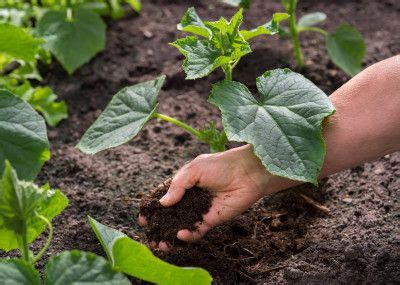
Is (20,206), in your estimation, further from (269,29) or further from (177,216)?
(269,29)

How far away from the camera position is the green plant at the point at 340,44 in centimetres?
319

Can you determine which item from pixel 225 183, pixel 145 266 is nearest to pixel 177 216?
pixel 225 183

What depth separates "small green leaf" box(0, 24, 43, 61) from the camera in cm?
252

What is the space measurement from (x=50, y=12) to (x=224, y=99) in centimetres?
152

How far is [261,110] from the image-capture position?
7.15ft

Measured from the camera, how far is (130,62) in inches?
137

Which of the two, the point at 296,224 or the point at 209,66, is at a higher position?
the point at 209,66

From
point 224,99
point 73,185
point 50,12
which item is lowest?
point 73,185

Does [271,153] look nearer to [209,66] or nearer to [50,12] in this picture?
[209,66]

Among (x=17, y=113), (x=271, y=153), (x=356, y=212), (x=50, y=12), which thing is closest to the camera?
(x=271, y=153)

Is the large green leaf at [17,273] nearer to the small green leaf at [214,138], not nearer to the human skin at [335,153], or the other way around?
the human skin at [335,153]

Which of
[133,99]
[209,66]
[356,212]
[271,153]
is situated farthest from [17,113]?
[356,212]

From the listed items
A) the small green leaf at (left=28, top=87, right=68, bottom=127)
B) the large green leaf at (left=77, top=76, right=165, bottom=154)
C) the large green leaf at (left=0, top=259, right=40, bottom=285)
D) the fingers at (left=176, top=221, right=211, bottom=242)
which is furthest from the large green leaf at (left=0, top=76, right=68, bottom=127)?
the large green leaf at (left=0, top=259, right=40, bottom=285)

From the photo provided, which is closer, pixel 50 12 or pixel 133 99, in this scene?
pixel 133 99
